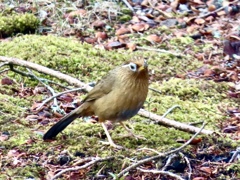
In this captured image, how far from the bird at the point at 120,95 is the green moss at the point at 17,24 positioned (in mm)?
3579

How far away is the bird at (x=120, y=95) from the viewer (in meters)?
4.50

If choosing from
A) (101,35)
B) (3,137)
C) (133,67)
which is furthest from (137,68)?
(101,35)

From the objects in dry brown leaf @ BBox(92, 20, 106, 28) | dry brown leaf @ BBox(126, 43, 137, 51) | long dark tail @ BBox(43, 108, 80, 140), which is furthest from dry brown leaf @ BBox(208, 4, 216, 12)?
long dark tail @ BBox(43, 108, 80, 140)

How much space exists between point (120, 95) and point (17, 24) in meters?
3.94

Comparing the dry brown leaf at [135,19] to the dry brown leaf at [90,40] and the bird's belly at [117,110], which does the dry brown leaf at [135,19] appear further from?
the bird's belly at [117,110]

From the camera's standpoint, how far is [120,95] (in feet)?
14.9

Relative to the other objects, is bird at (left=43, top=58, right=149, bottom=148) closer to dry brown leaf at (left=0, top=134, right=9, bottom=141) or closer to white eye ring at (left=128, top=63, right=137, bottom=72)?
white eye ring at (left=128, top=63, right=137, bottom=72)

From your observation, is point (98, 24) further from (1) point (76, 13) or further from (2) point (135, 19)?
(2) point (135, 19)

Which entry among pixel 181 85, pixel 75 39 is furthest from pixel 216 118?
pixel 75 39

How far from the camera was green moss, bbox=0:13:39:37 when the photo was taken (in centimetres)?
802

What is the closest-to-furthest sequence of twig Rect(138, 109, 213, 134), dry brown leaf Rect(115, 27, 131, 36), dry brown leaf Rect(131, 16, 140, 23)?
twig Rect(138, 109, 213, 134)
dry brown leaf Rect(115, 27, 131, 36)
dry brown leaf Rect(131, 16, 140, 23)

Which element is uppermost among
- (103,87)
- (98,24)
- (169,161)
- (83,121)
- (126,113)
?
(103,87)

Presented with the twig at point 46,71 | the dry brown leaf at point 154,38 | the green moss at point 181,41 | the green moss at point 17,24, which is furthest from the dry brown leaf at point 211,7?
the twig at point 46,71

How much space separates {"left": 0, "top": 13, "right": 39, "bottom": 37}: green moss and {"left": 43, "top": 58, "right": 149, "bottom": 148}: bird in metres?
3.58
